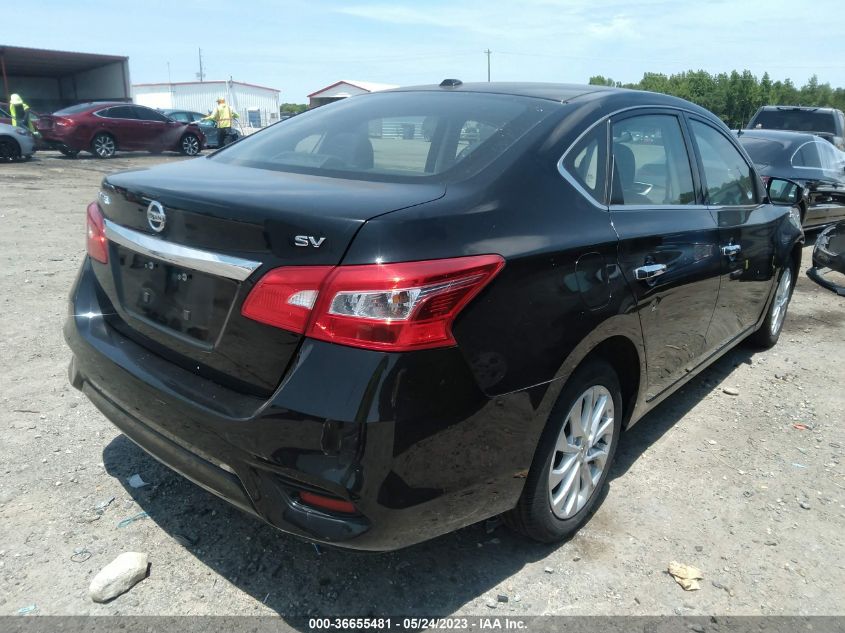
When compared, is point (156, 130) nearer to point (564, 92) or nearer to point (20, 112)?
point (20, 112)

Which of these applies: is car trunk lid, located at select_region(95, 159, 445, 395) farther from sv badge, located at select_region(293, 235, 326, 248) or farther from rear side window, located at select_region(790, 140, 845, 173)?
rear side window, located at select_region(790, 140, 845, 173)

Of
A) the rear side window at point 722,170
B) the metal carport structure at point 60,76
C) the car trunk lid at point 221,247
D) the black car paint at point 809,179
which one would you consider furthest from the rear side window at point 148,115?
the car trunk lid at point 221,247

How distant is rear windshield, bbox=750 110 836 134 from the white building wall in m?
40.5

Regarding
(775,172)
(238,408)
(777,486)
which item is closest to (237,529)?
(238,408)

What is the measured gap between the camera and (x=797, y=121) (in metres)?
14.4

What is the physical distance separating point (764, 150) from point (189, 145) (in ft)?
57.9

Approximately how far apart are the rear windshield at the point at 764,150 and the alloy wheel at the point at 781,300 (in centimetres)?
446

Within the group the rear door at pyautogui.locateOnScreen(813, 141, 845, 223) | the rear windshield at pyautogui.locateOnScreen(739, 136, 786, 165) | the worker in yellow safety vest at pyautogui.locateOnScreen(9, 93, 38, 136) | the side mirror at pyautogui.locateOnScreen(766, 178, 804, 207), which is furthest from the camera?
the worker in yellow safety vest at pyautogui.locateOnScreen(9, 93, 38, 136)

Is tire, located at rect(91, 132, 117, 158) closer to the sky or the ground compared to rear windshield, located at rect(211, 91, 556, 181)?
closer to the sky

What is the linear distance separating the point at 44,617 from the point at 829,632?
2.61m

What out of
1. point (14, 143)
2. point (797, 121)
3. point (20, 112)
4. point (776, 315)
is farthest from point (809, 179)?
point (20, 112)

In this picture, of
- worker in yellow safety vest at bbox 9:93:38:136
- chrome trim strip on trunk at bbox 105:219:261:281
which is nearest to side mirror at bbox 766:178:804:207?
chrome trim strip on trunk at bbox 105:219:261:281

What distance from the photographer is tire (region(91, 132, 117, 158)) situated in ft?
61.6

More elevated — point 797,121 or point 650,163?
point 797,121
